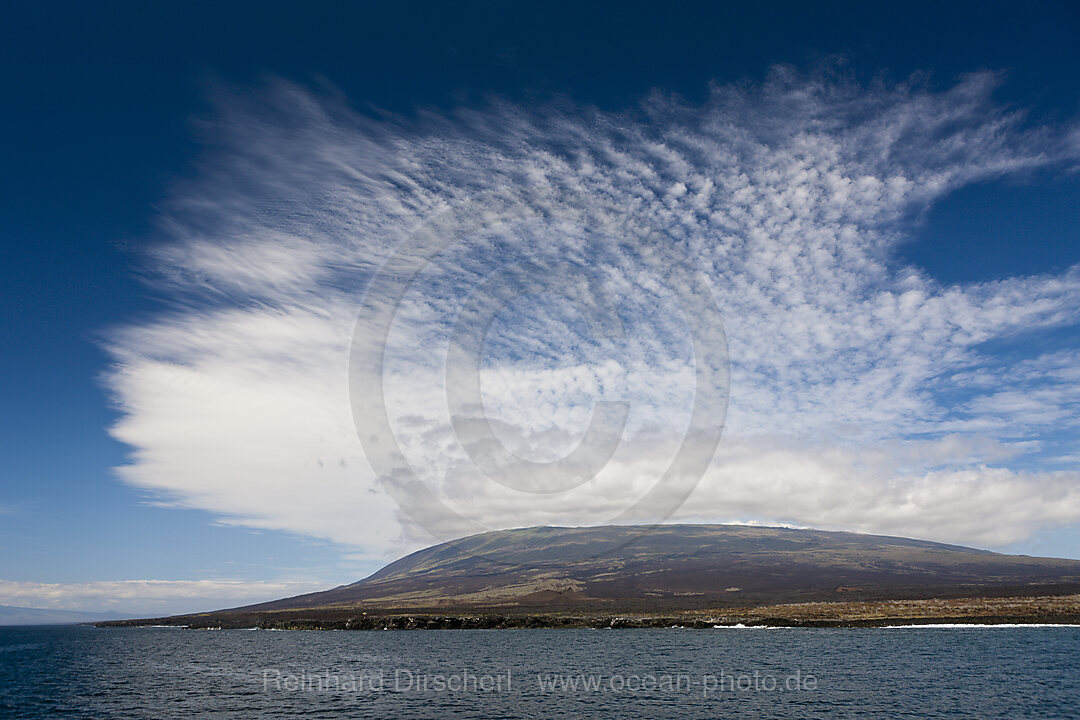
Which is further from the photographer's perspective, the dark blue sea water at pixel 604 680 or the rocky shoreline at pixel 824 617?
the rocky shoreline at pixel 824 617

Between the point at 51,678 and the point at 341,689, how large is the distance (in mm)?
58761

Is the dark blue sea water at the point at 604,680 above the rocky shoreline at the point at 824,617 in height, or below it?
above

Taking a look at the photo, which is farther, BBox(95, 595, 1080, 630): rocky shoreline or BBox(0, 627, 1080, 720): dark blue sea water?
BBox(95, 595, 1080, 630): rocky shoreline

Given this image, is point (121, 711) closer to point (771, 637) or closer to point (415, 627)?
point (771, 637)

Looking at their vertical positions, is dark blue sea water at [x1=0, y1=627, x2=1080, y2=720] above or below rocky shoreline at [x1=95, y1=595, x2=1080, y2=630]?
above

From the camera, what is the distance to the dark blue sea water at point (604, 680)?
55281 millimetres

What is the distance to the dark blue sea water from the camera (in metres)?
55.3

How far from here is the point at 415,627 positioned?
189000mm

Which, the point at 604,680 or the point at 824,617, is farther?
the point at 824,617

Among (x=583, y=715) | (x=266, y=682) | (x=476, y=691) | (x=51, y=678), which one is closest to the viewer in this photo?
(x=583, y=715)

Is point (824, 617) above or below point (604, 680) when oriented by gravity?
below

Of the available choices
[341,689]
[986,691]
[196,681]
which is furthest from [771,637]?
[196,681]

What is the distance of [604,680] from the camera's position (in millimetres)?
71125

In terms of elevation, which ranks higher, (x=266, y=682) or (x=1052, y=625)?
(x=266, y=682)
